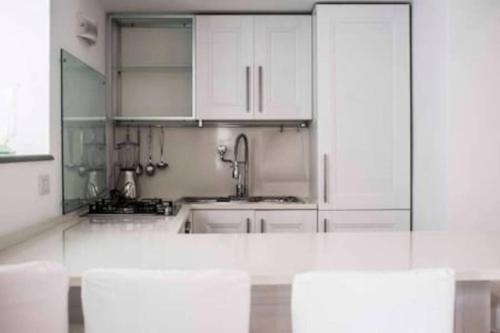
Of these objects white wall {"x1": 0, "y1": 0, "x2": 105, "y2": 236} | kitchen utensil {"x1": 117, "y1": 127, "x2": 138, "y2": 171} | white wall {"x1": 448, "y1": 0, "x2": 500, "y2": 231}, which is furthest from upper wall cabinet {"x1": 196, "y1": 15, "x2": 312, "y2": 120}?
white wall {"x1": 448, "y1": 0, "x2": 500, "y2": 231}

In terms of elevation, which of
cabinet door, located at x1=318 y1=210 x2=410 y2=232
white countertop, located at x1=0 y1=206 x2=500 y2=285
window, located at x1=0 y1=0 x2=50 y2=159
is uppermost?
window, located at x1=0 y1=0 x2=50 y2=159

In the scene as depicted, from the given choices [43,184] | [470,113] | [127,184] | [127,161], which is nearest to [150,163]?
[127,161]

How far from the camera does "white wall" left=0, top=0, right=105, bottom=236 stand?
1.83m

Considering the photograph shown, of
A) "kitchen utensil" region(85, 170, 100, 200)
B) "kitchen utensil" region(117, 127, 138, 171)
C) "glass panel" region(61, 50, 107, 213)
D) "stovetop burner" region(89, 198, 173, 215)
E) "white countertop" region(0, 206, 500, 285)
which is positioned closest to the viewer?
"white countertop" region(0, 206, 500, 285)

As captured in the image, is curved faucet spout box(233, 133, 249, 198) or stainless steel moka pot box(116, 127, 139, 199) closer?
stainless steel moka pot box(116, 127, 139, 199)

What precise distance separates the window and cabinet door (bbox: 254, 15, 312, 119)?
1.59m

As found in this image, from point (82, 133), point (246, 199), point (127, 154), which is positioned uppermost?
point (82, 133)

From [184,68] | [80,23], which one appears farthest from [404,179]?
[80,23]

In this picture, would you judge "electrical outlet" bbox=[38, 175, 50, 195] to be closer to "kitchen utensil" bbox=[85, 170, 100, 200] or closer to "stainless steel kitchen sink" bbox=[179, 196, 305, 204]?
"kitchen utensil" bbox=[85, 170, 100, 200]

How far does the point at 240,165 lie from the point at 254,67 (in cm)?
82

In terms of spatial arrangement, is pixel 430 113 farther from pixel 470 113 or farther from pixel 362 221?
pixel 362 221

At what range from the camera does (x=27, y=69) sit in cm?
222

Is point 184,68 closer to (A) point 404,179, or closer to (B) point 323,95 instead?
(B) point 323,95

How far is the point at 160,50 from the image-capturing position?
12.1ft
